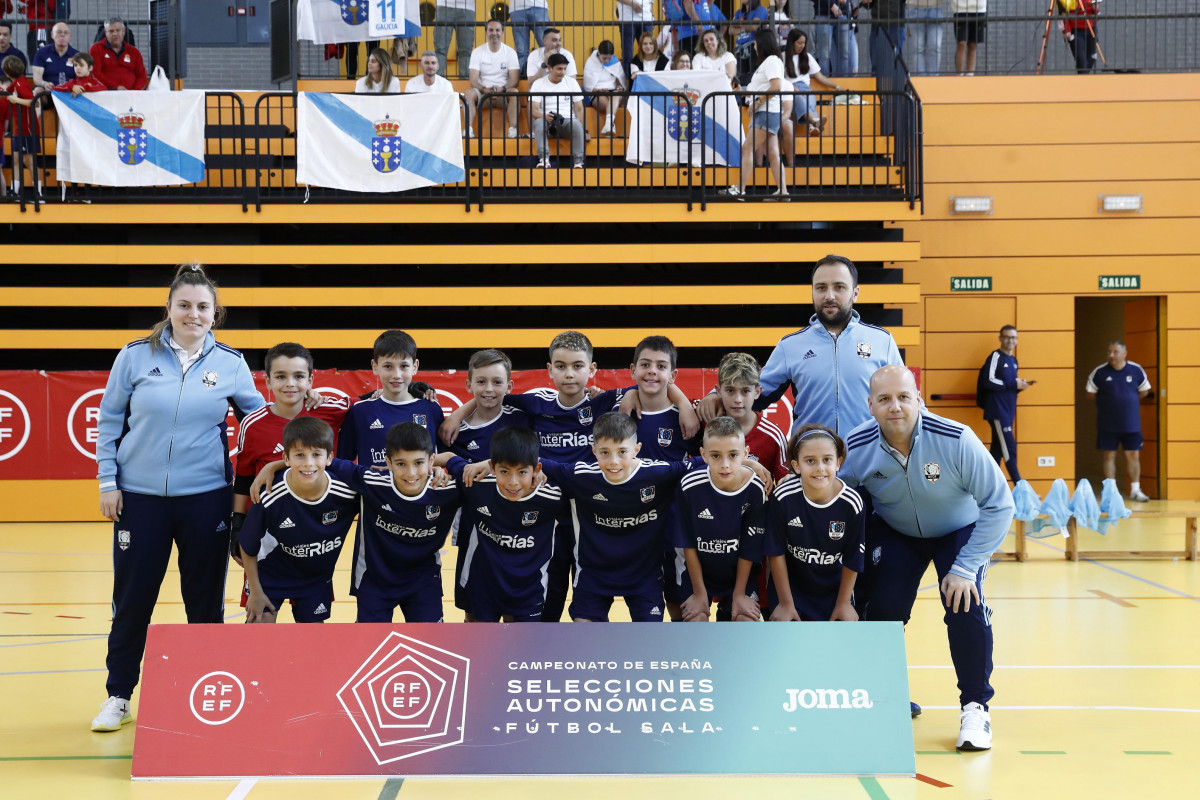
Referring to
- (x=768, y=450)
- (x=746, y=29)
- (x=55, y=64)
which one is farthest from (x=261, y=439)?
(x=746, y=29)

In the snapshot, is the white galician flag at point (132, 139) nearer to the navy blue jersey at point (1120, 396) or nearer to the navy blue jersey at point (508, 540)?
the navy blue jersey at point (508, 540)

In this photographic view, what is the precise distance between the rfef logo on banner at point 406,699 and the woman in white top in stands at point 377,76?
951 cm

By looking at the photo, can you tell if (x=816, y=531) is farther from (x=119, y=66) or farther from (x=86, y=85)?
(x=119, y=66)

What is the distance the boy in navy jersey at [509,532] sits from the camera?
4.41 metres

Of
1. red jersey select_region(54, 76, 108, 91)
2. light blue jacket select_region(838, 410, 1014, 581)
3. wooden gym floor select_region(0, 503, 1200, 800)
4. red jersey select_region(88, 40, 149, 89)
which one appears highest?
red jersey select_region(88, 40, 149, 89)

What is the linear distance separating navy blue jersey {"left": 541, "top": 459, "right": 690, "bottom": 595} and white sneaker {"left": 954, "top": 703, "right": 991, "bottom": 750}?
4.53 feet

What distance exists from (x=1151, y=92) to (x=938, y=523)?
455 inches

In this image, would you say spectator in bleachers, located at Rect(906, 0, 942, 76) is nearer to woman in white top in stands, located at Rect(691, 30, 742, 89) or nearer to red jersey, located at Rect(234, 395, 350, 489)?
woman in white top in stands, located at Rect(691, 30, 742, 89)

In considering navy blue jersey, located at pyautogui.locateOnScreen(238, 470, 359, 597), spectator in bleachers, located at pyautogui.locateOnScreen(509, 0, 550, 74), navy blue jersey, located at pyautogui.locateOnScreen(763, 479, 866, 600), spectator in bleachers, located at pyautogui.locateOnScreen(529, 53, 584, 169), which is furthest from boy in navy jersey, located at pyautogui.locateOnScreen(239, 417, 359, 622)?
spectator in bleachers, located at pyautogui.locateOnScreen(509, 0, 550, 74)

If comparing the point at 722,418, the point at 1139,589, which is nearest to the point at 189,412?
the point at 722,418

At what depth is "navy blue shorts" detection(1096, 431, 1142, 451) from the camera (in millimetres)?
13023

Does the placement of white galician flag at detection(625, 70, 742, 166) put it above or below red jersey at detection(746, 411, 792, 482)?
above

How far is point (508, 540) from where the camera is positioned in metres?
4.64

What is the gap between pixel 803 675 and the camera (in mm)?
3744
